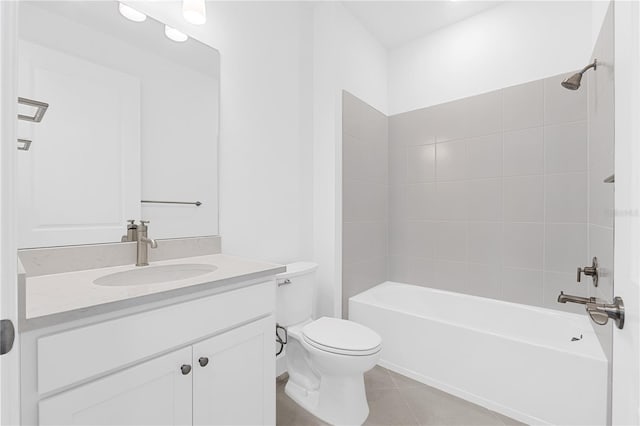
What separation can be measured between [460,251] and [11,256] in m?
2.57

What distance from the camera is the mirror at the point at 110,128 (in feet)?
3.59

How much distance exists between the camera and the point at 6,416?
1.43ft

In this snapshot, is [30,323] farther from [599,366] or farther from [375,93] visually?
[375,93]

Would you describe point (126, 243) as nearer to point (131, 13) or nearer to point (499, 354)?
point (131, 13)

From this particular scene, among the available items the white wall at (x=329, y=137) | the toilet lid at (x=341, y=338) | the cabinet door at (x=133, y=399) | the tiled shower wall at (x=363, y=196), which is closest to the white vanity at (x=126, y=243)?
the cabinet door at (x=133, y=399)

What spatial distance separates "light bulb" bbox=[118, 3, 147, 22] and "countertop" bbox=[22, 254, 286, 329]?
1.13m

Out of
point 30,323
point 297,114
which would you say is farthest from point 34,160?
point 297,114

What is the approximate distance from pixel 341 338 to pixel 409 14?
8.05 ft

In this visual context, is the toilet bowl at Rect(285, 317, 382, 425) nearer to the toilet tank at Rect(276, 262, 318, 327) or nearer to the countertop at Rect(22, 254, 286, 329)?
the toilet tank at Rect(276, 262, 318, 327)

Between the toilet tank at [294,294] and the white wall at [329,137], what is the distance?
27 centimetres

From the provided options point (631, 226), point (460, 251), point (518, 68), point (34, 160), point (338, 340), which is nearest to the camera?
point (631, 226)

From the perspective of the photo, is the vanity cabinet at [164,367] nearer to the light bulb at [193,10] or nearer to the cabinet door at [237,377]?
the cabinet door at [237,377]

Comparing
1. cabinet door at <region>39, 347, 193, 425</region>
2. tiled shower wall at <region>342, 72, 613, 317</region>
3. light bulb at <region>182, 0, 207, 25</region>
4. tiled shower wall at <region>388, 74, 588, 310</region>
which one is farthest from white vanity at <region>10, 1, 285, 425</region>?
tiled shower wall at <region>388, 74, 588, 310</region>

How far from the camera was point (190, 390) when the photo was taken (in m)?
1.00
